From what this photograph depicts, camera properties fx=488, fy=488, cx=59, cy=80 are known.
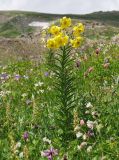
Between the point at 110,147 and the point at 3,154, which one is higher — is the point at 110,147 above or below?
above

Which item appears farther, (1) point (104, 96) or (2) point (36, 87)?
(2) point (36, 87)

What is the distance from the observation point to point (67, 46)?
24.9 ft

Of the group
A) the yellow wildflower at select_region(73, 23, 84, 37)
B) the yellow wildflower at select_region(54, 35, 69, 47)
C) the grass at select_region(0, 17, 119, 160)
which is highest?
the yellow wildflower at select_region(73, 23, 84, 37)

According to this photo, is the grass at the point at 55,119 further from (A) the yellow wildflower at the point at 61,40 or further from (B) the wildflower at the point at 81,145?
(A) the yellow wildflower at the point at 61,40

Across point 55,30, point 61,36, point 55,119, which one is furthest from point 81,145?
point 55,30

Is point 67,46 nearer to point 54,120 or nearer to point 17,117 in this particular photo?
point 54,120

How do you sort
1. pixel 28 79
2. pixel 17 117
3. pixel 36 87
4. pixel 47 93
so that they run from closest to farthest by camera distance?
pixel 17 117, pixel 47 93, pixel 36 87, pixel 28 79

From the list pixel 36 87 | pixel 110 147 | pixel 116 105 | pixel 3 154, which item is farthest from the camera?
pixel 36 87

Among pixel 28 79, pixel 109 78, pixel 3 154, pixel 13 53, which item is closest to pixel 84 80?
pixel 109 78

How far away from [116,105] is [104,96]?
1.79ft

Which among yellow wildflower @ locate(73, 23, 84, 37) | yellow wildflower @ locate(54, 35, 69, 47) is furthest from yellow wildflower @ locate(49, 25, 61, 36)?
yellow wildflower @ locate(73, 23, 84, 37)

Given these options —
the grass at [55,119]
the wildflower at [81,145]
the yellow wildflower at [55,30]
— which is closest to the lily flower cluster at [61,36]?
the yellow wildflower at [55,30]

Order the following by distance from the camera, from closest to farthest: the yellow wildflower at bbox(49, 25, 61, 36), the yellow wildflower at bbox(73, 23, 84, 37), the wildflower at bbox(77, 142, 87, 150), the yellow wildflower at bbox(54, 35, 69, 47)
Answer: the wildflower at bbox(77, 142, 87, 150), the yellow wildflower at bbox(54, 35, 69, 47), the yellow wildflower at bbox(49, 25, 61, 36), the yellow wildflower at bbox(73, 23, 84, 37)

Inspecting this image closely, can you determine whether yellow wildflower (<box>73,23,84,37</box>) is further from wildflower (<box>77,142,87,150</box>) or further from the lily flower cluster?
wildflower (<box>77,142,87,150</box>)
